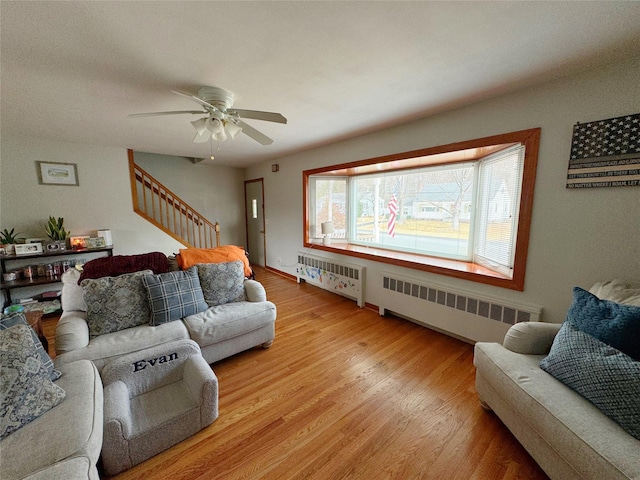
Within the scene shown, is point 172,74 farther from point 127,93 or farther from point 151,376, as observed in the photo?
point 151,376

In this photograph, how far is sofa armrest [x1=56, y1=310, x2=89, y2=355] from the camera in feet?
5.31

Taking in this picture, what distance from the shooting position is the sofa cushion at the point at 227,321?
198 centimetres

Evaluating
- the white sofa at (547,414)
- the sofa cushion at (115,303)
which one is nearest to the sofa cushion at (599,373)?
the white sofa at (547,414)

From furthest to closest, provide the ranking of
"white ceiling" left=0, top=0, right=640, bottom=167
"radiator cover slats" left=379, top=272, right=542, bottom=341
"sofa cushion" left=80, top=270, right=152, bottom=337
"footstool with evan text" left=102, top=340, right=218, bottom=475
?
"radiator cover slats" left=379, top=272, right=542, bottom=341 < "sofa cushion" left=80, top=270, right=152, bottom=337 < "footstool with evan text" left=102, top=340, right=218, bottom=475 < "white ceiling" left=0, top=0, right=640, bottom=167

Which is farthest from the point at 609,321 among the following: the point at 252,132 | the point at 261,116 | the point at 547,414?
the point at 252,132

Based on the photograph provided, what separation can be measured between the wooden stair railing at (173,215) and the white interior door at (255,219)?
891mm

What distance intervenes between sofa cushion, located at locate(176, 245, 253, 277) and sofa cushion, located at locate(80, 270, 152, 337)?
18.4 inches

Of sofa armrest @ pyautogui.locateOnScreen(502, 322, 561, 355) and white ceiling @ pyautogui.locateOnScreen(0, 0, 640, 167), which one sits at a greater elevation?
white ceiling @ pyautogui.locateOnScreen(0, 0, 640, 167)

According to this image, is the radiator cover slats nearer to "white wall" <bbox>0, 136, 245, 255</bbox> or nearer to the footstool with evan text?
the footstool with evan text

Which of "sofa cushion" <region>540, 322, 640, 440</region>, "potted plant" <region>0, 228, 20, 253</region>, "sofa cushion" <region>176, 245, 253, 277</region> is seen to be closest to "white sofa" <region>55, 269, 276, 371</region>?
"sofa cushion" <region>176, 245, 253, 277</region>

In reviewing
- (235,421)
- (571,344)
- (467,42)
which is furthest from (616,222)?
(235,421)

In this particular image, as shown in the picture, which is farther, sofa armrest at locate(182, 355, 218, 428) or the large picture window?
the large picture window

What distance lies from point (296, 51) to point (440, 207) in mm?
2320

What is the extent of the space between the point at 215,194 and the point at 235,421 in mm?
4920
